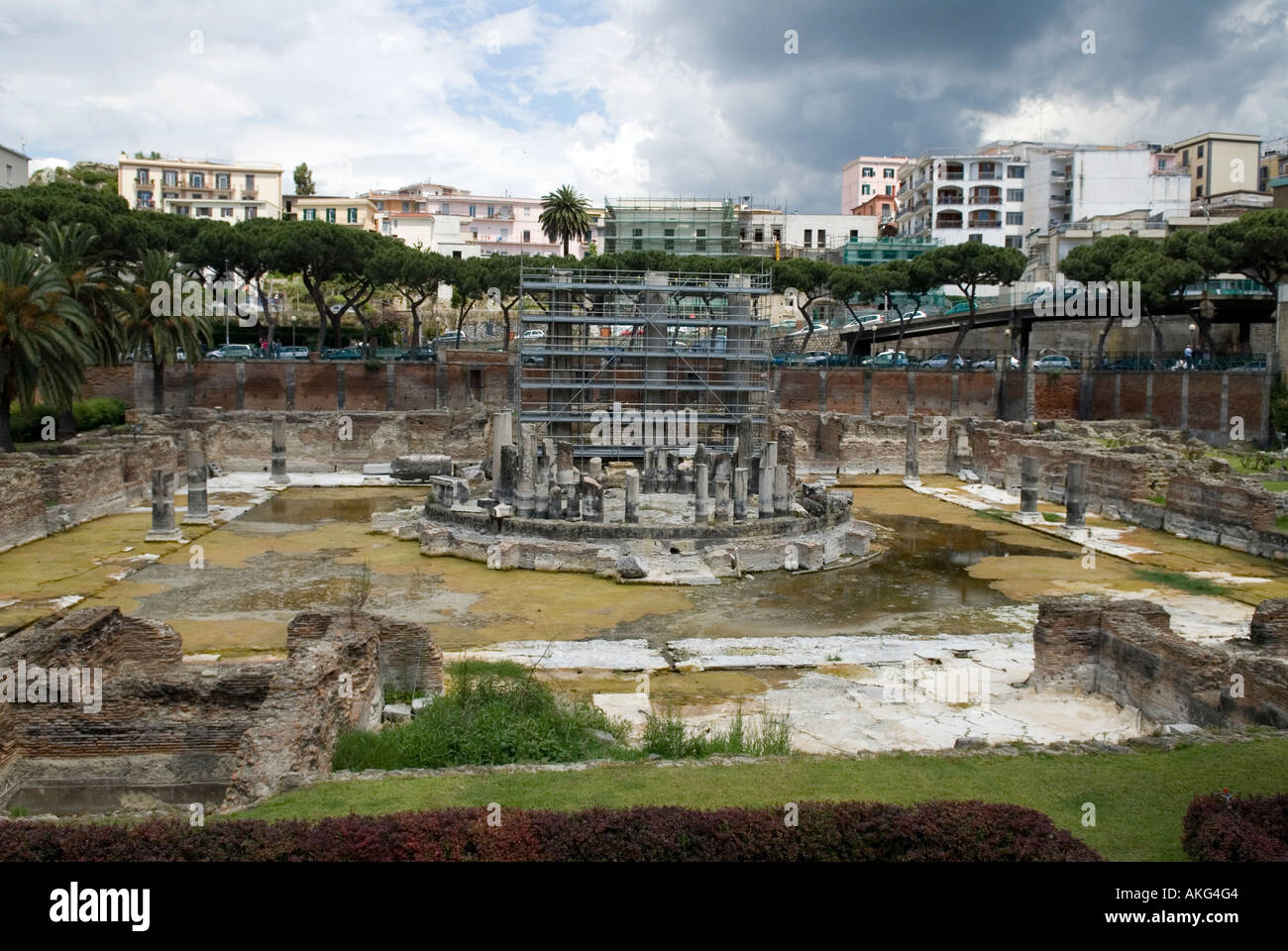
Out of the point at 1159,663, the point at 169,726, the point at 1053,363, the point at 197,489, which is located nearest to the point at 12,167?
the point at 197,489

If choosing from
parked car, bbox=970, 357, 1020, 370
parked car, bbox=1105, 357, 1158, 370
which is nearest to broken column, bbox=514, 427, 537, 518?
parked car, bbox=970, 357, 1020, 370

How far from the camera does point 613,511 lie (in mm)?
31359

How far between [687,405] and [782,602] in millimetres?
19616

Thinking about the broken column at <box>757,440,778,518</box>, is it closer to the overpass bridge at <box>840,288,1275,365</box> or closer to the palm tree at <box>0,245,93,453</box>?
the palm tree at <box>0,245,93,453</box>

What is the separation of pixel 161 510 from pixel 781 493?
671 inches

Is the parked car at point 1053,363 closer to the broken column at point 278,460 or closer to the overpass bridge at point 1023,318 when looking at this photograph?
the overpass bridge at point 1023,318

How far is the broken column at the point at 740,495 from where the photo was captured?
2962 centimetres

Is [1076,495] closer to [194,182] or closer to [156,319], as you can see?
[156,319]

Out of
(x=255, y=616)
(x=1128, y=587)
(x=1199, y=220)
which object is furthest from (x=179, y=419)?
(x=1199, y=220)

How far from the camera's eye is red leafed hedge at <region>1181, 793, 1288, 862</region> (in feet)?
25.8

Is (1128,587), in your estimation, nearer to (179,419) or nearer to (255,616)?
(255,616)

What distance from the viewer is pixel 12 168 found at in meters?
66.6

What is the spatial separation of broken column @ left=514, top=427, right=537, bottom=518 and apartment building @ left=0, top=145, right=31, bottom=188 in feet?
167

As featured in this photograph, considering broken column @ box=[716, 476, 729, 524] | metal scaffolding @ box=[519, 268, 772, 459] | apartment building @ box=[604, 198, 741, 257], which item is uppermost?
apartment building @ box=[604, 198, 741, 257]
